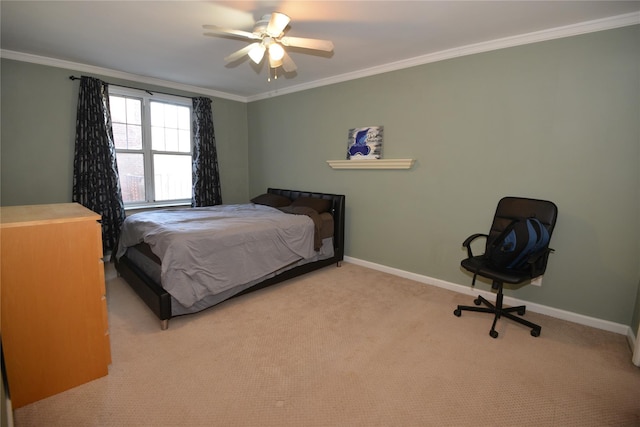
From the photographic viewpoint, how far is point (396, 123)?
3582mm

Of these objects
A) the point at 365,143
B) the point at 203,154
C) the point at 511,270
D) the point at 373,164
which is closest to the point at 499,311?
the point at 511,270

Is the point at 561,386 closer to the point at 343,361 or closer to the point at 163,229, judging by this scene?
the point at 343,361

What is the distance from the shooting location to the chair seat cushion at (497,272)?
7.64 feet

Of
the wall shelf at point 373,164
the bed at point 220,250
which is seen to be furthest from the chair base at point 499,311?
the bed at point 220,250

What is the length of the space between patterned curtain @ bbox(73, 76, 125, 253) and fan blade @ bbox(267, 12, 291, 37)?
9.01 feet

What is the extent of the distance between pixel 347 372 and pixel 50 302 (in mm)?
1735

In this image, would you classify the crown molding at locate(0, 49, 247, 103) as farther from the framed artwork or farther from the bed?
the framed artwork

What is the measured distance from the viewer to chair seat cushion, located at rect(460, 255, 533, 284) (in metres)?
2.33

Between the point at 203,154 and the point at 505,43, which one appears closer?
the point at 505,43

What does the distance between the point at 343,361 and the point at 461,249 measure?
1.83 metres

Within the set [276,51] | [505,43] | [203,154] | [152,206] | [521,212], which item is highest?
[505,43]

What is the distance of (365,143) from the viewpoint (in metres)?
3.80

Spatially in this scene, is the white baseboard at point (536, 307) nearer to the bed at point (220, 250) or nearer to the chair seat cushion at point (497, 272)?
the chair seat cushion at point (497, 272)

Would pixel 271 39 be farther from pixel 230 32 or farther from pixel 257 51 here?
pixel 230 32
